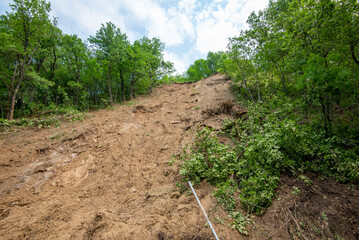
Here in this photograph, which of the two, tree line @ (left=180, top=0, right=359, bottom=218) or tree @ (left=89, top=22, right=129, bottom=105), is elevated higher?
tree @ (left=89, top=22, right=129, bottom=105)

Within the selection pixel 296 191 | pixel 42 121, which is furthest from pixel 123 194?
pixel 42 121

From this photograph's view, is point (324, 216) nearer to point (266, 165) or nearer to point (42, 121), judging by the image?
point (266, 165)

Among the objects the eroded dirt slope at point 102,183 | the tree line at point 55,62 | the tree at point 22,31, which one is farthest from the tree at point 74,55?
Result: the eroded dirt slope at point 102,183

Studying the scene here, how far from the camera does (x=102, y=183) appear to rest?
509cm

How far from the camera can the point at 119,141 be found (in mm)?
7391

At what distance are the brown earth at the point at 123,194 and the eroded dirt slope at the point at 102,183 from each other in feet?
0.07

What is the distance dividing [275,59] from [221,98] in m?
3.99

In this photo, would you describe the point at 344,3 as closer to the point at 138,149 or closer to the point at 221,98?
the point at 221,98

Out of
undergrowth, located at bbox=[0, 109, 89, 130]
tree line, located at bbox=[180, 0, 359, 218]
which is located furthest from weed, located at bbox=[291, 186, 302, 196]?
undergrowth, located at bbox=[0, 109, 89, 130]

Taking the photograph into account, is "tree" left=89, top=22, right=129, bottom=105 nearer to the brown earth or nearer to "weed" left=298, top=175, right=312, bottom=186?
the brown earth

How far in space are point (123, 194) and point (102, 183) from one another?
114cm

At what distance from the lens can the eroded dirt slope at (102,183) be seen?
3115 millimetres

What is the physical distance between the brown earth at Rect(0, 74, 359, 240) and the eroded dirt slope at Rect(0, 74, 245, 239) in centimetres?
2

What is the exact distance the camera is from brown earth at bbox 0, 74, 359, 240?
2.76 meters
